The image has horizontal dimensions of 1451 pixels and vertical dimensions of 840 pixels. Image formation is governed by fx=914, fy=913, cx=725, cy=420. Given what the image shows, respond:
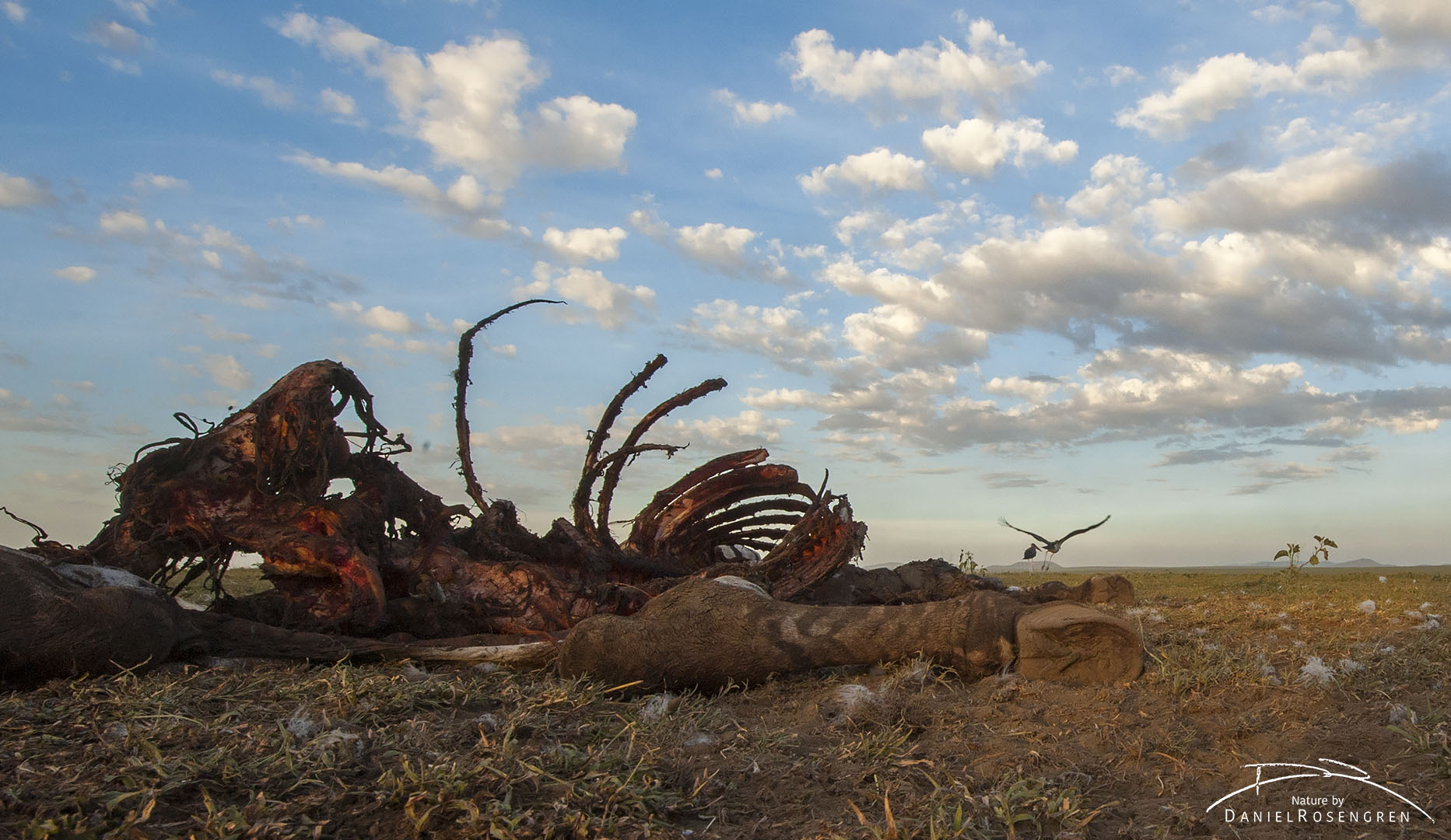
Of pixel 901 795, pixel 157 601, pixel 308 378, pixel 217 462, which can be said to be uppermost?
pixel 308 378

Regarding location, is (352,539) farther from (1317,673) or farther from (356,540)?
(1317,673)

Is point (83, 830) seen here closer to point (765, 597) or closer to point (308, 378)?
point (765, 597)

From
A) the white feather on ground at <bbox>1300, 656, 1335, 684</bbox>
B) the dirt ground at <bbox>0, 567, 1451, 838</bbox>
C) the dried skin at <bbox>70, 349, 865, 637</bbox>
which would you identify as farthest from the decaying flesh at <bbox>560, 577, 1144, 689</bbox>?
the dried skin at <bbox>70, 349, 865, 637</bbox>

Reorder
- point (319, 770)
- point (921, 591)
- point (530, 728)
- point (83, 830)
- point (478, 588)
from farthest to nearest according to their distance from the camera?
point (921, 591) < point (478, 588) < point (530, 728) < point (319, 770) < point (83, 830)

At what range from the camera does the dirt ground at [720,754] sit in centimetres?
238

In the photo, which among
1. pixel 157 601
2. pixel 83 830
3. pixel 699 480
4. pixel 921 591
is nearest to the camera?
pixel 83 830

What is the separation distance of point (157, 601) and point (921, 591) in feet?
15.0

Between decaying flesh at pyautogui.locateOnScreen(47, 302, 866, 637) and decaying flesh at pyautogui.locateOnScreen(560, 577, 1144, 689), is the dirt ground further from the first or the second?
decaying flesh at pyautogui.locateOnScreen(47, 302, 866, 637)

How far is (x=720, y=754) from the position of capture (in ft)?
10.1

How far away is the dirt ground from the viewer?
2379 mm

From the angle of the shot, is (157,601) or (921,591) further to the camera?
(921,591)

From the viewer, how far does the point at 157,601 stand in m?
4.53

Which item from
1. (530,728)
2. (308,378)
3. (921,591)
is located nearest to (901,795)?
(530,728)

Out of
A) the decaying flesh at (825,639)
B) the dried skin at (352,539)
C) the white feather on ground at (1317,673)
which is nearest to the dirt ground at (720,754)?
the white feather on ground at (1317,673)
